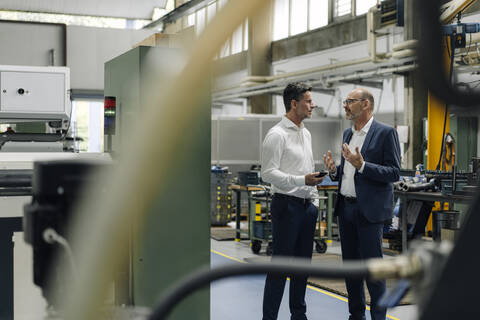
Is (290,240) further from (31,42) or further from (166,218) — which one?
(31,42)

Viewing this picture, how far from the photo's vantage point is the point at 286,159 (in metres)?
3.63

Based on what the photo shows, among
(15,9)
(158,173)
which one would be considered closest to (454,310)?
(158,173)

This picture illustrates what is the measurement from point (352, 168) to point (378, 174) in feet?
0.76

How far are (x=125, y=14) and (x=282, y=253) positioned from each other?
44.0ft

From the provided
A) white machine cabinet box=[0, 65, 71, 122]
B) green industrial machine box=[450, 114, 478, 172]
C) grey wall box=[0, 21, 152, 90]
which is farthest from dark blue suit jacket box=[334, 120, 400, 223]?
green industrial machine box=[450, 114, 478, 172]

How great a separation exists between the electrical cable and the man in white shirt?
9.01 ft

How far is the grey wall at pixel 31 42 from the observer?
22.8ft

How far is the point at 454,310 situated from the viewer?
647 millimetres

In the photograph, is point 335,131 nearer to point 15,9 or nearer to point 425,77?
point 15,9

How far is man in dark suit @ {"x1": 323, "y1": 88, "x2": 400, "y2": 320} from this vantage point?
3.42 meters

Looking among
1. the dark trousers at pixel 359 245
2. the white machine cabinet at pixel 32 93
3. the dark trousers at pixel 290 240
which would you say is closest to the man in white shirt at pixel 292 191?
the dark trousers at pixel 290 240

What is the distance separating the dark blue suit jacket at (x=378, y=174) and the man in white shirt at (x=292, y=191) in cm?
A: 29

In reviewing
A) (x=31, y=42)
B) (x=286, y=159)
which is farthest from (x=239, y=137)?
(x=286, y=159)

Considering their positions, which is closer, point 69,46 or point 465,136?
point 69,46
